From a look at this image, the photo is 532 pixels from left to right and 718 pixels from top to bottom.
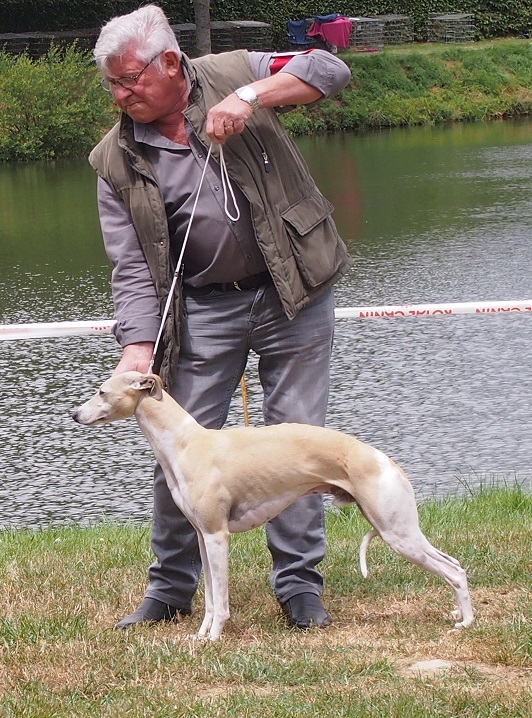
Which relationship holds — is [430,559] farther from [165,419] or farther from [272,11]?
[272,11]

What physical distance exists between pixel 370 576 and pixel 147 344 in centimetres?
140

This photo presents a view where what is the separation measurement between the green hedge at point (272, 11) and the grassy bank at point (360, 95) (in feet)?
8.62

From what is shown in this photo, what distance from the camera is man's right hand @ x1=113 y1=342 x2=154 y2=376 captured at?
14.7 feet

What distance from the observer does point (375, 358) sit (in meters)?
10.7

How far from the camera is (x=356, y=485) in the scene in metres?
4.18

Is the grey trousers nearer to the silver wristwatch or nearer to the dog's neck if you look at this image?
the dog's neck

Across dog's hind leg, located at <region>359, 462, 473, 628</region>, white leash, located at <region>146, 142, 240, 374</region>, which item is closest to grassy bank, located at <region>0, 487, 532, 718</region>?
dog's hind leg, located at <region>359, 462, 473, 628</region>

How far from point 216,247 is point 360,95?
31949 mm

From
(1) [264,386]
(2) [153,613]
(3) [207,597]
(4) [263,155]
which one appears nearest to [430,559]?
(3) [207,597]

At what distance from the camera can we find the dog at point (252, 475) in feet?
13.7

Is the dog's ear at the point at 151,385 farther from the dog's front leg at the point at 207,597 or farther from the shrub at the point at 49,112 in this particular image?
the shrub at the point at 49,112

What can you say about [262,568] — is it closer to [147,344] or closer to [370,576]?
[370,576]

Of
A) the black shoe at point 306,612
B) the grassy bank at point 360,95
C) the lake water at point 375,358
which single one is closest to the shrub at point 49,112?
the grassy bank at point 360,95

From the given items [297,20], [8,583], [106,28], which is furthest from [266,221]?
[297,20]
